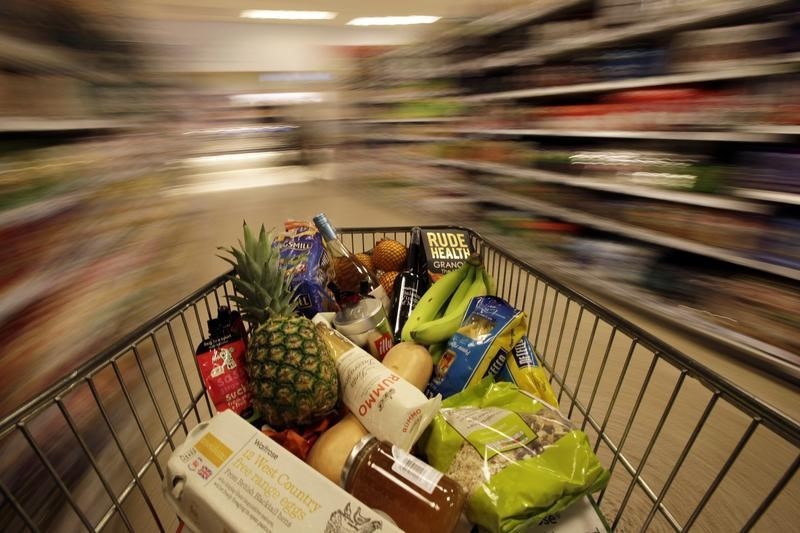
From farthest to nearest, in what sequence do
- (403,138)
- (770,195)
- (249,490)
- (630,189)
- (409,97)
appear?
(403,138)
(409,97)
(630,189)
(770,195)
(249,490)

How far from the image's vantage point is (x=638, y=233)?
2420 mm

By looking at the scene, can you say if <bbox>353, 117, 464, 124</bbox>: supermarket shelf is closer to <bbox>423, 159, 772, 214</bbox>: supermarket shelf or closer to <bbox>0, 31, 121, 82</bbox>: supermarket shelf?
<bbox>423, 159, 772, 214</bbox>: supermarket shelf

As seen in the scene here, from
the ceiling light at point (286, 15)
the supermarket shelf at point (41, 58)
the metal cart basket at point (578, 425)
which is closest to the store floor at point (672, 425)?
the metal cart basket at point (578, 425)

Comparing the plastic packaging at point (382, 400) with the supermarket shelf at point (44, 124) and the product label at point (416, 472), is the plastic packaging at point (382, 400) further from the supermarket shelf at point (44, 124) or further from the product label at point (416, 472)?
the supermarket shelf at point (44, 124)

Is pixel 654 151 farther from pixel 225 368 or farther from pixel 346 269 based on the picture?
pixel 225 368

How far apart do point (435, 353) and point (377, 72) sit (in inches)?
227

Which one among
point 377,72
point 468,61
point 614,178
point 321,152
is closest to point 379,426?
point 614,178

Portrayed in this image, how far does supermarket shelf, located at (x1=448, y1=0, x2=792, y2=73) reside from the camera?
1.69 m

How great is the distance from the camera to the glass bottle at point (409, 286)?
1.34 m

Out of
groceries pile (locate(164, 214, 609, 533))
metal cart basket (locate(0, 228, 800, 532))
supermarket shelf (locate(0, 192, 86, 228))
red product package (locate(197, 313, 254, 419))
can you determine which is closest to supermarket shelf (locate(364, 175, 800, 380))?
metal cart basket (locate(0, 228, 800, 532))

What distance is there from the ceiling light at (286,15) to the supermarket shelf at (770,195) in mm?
7898

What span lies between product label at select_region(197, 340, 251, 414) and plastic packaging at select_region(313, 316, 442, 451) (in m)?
0.24

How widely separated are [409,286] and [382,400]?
2.03 feet

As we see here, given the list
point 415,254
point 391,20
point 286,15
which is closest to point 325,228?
point 415,254
